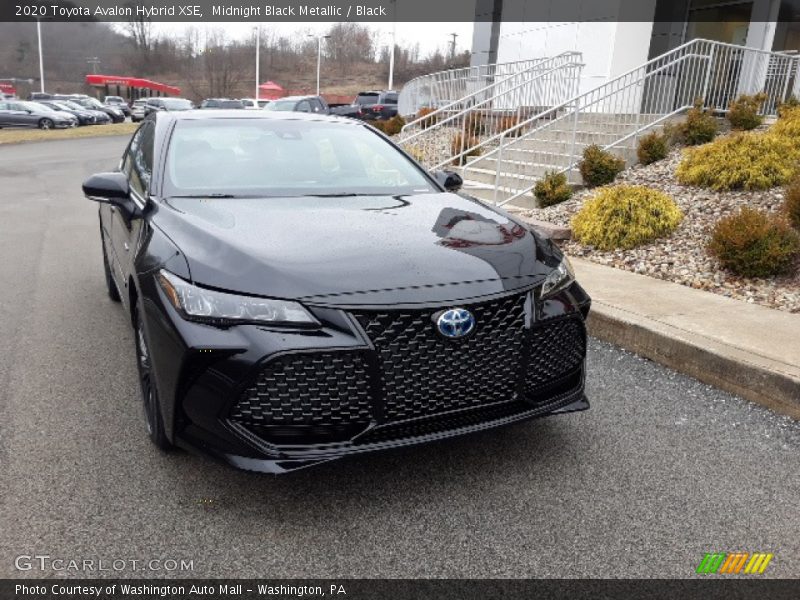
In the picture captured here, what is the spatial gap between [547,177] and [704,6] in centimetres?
994

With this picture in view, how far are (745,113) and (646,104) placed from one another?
1766 millimetres

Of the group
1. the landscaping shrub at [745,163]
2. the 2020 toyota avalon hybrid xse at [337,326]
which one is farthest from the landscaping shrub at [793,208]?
the 2020 toyota avalon hybrid xse at [337,326]

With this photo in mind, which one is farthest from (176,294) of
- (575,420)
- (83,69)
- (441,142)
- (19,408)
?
(83,69)

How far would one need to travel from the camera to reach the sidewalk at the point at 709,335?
3.78 metres

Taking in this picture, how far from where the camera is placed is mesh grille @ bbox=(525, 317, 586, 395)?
2.77 meters

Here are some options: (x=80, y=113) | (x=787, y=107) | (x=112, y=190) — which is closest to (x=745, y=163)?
(x=787, y=107)

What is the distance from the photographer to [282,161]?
3.88 metres

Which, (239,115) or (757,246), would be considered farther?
(757,246)

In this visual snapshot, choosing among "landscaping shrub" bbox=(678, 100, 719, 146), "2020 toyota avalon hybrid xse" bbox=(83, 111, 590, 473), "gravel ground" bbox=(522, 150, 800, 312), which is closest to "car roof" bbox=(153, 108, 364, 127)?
"2020 toyota avalon hybrid xse" bbox=(83, 111, 590, 473)

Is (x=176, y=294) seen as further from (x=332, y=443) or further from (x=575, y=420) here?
(x=575, y=420)

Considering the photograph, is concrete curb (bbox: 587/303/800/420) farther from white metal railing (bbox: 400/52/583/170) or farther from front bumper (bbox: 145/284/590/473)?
white metal railing (bbox: 400/52/583/170)

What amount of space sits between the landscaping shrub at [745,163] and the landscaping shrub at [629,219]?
1110 mm

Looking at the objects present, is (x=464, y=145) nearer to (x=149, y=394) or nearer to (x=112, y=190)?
(x=112, y=190)

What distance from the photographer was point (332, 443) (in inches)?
98.0
